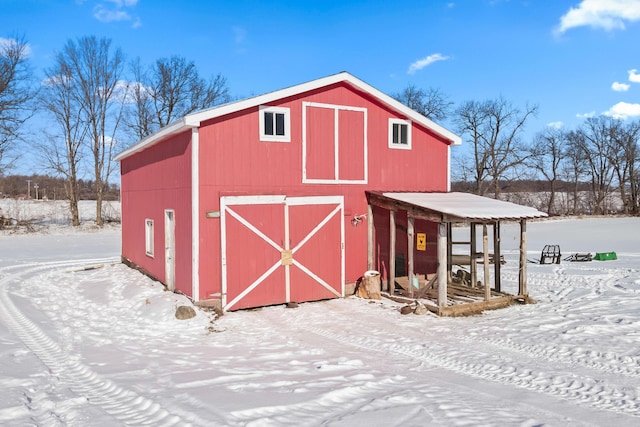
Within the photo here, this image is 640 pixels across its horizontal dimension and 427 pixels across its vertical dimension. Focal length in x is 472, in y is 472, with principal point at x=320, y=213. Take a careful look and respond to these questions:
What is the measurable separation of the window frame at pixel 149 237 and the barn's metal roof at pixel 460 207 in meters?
6.61

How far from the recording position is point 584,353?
715cm

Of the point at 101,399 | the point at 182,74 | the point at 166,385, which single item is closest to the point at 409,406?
the point at 166,385

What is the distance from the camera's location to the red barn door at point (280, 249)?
10.3m

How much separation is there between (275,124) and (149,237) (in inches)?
225

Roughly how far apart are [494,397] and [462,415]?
0.81 m

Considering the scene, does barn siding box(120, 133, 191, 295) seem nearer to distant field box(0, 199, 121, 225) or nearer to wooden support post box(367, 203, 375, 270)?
wooden support post box(367, 203, 375, 270)

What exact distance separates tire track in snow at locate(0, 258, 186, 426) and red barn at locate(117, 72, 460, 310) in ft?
10.1

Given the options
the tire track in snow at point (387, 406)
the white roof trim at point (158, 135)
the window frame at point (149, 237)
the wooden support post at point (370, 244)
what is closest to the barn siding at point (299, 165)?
the wooden support post at point (370, 244)

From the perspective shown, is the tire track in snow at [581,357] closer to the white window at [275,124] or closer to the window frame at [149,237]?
the white window at [275,124]

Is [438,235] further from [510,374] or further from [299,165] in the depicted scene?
[510,374]

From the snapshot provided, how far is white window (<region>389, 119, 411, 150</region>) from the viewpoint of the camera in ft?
41.8

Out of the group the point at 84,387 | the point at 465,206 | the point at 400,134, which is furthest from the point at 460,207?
the point at 84,387

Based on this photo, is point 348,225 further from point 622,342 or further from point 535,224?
point 535,224

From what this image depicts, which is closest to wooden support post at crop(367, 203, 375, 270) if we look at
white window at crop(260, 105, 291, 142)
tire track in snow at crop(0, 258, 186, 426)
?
white window at crop(260, 105, 291, 142)
